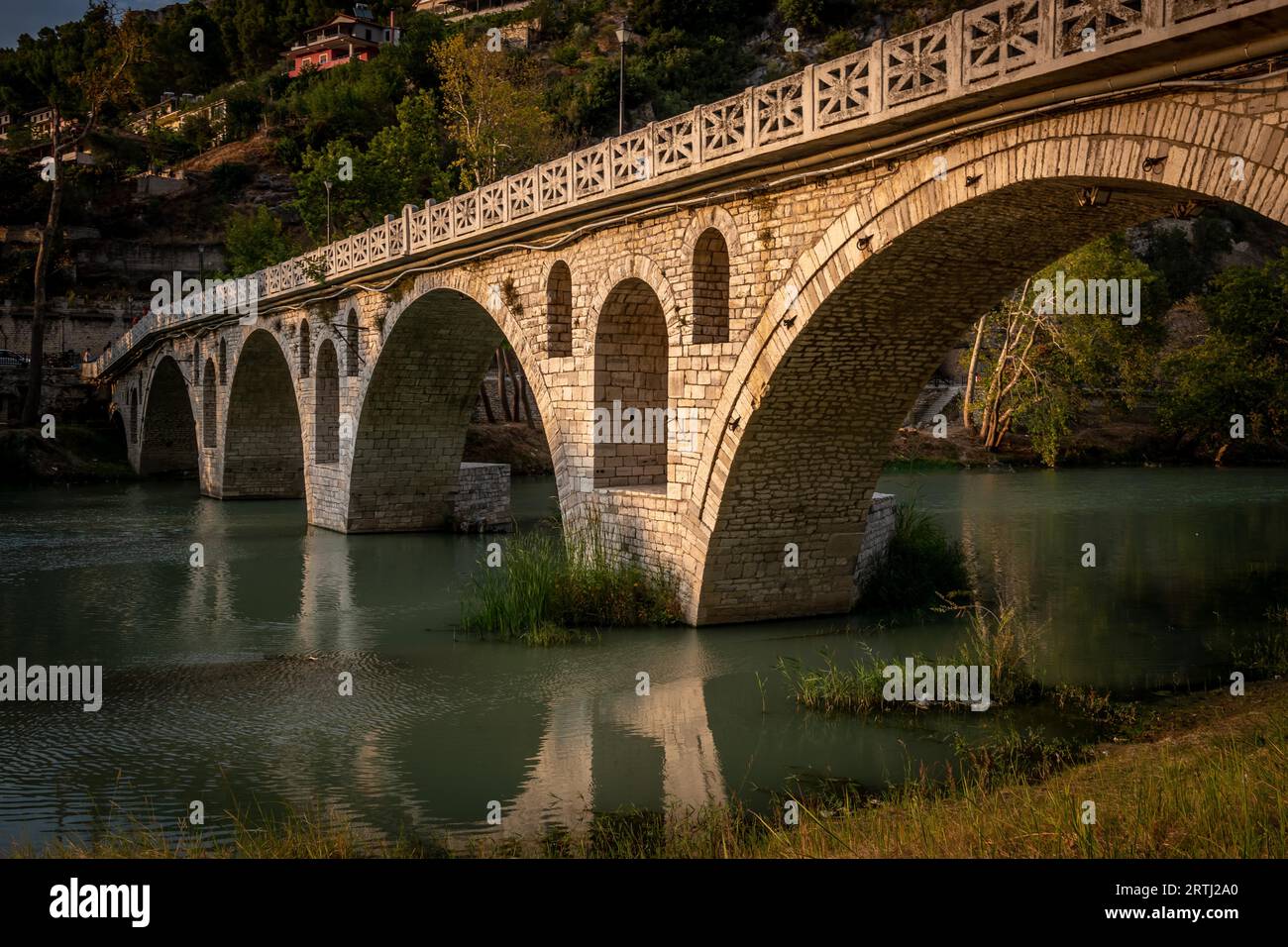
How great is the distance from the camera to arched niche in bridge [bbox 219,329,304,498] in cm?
3072

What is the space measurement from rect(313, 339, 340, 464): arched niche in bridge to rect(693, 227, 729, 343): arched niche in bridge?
13.8m

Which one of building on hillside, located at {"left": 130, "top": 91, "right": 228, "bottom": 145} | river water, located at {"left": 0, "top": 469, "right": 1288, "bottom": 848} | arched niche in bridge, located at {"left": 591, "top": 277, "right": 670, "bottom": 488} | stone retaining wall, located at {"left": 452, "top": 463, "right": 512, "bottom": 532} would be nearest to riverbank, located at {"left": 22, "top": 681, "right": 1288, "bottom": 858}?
river water, located at {"left": 0, "top": 469, "right": 1288, "bottom": 848}

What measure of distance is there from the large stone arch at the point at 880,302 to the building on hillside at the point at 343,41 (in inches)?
2693

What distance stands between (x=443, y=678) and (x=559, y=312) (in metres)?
6.26

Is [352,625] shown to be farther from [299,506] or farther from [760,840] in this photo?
[299,506]

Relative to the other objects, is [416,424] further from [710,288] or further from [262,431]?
[710,288]

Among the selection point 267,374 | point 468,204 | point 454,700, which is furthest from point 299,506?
point 454,700

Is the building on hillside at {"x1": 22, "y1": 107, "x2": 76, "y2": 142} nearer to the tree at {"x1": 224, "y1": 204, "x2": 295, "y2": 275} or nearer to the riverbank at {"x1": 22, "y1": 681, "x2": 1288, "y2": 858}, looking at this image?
the tree at {"x1": 224, "y1": 204, "x2": 295, "y2": 275}

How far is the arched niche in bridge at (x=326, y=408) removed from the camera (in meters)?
25.0

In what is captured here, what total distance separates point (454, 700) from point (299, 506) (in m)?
20.3

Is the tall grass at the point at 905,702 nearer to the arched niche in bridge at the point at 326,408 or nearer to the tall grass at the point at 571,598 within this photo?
the tall grass at the point at 571,598

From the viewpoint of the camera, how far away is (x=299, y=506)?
29797 millimetres

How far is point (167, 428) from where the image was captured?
129 feet

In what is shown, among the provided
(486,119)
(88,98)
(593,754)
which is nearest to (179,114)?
(88,98)
